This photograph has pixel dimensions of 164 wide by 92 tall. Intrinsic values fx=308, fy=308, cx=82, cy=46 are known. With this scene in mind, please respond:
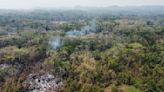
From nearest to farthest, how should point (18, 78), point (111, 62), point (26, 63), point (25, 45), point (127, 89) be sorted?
point (127, 89), point (18, 78), point (111, 62), point (26, 63), point (25, 45)

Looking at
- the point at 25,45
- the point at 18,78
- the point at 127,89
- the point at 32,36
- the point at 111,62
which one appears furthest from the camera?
the point at 32,36

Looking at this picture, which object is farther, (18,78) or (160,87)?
(18,78)

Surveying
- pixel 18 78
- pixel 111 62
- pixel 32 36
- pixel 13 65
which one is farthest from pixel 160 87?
pixel 32 36

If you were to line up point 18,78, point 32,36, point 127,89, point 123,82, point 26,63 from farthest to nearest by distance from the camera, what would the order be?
1. point 32,36
2. point 26,63
3. point 18,78
4. point 123,82
5. point 127,89

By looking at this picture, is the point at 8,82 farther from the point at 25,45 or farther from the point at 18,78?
the point at 25,45

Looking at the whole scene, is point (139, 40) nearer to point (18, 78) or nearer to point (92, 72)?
point (92, 72)

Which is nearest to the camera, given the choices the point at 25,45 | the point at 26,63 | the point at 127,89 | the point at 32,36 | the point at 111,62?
the point at 127,89

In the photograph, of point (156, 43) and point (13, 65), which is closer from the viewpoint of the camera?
point (13, 65)

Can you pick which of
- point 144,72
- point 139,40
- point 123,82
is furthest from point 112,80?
point 139,40

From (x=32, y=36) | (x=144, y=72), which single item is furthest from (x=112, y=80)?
(x=32, y=36)
